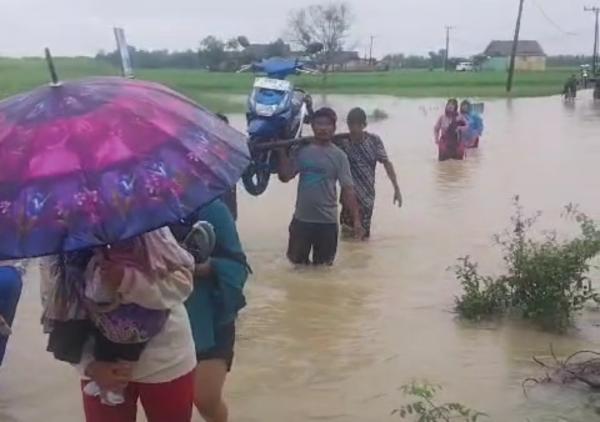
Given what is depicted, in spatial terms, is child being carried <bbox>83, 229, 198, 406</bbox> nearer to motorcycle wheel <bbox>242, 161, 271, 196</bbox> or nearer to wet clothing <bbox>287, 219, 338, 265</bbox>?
wet clothing <bbox>287, 219, 338, 265</bbox>

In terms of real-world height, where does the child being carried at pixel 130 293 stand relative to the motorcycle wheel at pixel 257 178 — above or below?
above

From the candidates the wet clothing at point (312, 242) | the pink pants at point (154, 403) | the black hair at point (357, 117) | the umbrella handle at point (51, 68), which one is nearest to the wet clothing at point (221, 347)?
the pink pants at point (154, 403)

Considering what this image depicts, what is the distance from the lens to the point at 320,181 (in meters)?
8.06

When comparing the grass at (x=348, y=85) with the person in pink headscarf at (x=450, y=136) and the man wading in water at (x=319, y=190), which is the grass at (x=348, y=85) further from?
the man wading in water at (x=319, y=190)

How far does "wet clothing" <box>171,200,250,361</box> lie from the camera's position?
12.4 feet

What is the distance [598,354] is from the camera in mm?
5738

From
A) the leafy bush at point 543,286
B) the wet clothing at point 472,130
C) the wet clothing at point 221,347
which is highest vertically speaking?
the wet clothing at point 221,347

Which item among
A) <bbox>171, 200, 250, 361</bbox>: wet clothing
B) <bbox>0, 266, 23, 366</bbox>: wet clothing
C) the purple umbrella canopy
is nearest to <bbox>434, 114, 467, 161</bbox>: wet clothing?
<bbox>0, 266, 23, 366</bbox>: wet clothing

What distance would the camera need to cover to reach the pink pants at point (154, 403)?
325 centimetres

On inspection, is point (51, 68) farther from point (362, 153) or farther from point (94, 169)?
point (362, 153)

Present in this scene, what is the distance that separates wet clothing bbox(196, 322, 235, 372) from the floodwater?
132cm

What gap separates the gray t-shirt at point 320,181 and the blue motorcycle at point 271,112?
0.88m

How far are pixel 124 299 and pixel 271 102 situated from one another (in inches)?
247

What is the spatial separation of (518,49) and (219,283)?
122051 mm
